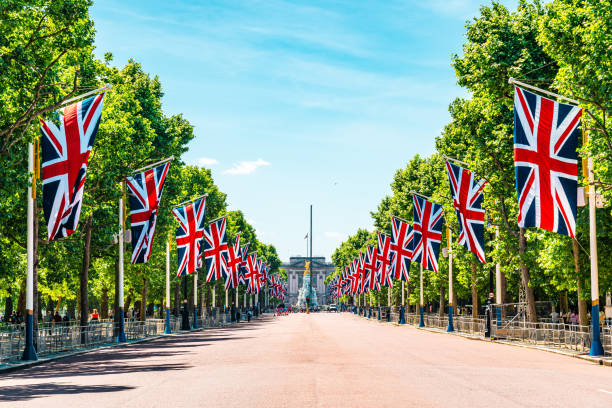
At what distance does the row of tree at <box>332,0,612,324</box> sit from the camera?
2679 cm

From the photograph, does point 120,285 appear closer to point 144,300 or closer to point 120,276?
point 120,276

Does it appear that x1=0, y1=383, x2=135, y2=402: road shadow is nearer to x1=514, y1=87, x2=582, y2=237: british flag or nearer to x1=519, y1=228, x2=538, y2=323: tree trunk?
x1=514, y1=87, x2=582, y2=237: british flag

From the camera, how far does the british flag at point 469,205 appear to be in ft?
Answer: 128

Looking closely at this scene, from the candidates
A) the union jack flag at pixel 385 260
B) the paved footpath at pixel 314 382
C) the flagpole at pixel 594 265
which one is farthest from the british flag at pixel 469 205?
the union jack flag at pixel 385 260

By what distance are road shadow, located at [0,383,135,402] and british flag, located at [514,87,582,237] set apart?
1424cm

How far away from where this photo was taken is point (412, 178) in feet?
267

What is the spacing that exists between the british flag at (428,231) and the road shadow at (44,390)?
33.0 metres

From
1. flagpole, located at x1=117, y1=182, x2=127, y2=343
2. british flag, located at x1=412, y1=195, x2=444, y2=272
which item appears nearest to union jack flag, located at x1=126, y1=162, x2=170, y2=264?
flagpole, located at x1=117, y1=182, x2=127, y2=343

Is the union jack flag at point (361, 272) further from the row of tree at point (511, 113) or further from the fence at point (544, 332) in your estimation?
the fence at point (544, 332)

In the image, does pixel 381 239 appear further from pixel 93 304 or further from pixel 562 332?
pixel 93 304

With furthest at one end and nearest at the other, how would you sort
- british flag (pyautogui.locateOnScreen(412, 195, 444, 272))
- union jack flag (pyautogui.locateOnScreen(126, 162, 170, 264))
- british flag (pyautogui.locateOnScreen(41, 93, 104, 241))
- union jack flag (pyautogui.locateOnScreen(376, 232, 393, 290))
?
1. union jack flag (pyautogui.locateOnScreen(376, 232, 393, 290))
2. british flag (pyautogui.locateOnScreen(412, 195, 444, 272))
3. union jack flag (pyautogui.locateOnScreen(126, 162, 170, 264))
4. british flag (pyautogui.locateOnScreen(41, 93, 104, 241))

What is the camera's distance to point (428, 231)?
48562mm

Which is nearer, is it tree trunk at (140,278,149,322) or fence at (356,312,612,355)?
fence at (356,312,612,355)

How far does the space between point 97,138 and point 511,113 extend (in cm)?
2093
